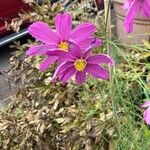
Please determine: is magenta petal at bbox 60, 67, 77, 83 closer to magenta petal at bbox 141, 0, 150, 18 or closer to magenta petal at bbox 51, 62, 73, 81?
magenta petal at bbox 51, 62, 73, 81

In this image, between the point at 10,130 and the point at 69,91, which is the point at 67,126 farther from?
the point at 10,130

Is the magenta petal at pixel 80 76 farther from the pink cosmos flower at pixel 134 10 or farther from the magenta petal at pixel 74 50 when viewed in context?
the pink cosmos flower at pixel 134 10

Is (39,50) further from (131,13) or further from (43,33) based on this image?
(131,13)

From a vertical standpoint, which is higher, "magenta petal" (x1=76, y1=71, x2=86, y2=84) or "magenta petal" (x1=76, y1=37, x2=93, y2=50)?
"magenta petal" (x1=76, y1=37, x2=93, y2=50)

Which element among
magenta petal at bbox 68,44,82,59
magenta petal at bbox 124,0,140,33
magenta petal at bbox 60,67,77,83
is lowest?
magenta petal at bbox 60,67,77,83

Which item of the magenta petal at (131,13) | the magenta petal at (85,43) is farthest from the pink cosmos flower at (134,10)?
the magenta petal at (85,43)

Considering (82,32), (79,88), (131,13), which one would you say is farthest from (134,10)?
(79,88)

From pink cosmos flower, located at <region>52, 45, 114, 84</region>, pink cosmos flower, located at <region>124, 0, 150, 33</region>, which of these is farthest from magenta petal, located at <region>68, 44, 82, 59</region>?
pink cosmos flower, located at <region>124, 0, 150, 33</region>
